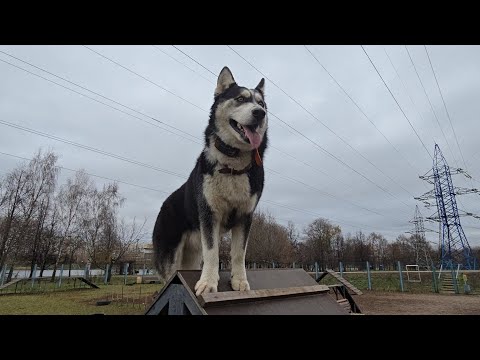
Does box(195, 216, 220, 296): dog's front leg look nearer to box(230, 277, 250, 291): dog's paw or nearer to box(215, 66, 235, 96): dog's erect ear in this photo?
box(230, 277, 250, 291): dog's paw

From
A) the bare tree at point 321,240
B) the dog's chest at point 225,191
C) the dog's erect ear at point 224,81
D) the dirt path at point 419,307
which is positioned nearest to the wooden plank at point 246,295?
the dog's chest at point 225,191

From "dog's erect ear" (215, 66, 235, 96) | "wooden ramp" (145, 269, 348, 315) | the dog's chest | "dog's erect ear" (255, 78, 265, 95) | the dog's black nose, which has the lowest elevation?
"wooden ramp" (145, 269, 348, 315)

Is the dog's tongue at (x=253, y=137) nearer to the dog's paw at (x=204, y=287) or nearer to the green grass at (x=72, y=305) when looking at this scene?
the dog's paw at (x=204, y=287)

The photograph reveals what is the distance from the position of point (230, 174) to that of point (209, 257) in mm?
797

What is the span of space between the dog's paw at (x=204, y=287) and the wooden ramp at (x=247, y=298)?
63mm

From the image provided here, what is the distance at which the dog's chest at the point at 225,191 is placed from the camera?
2811 mm

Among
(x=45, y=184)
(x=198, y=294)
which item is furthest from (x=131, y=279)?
(x=198, y=294)

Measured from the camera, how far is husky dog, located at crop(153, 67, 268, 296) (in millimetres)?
2797

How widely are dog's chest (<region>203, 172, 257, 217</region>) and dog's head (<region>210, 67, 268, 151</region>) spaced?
1.08 feet

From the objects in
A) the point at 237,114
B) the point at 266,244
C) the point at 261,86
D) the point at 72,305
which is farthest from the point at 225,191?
the point at 266,244

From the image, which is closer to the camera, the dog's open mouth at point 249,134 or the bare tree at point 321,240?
the dog's open mouth at point 249,134

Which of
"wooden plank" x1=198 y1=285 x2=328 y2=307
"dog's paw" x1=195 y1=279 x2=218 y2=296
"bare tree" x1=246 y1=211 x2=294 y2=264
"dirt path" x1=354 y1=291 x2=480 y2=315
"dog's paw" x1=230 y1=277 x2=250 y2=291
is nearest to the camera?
"wooden plank" x1=198 y1=285 x2=328 y2=307

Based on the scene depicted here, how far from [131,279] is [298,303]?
30734 mm

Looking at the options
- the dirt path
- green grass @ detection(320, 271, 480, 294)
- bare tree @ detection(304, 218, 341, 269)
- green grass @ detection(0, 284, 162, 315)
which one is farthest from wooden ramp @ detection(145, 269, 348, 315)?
bare tree @ detection(304, 218, 341, 269)
